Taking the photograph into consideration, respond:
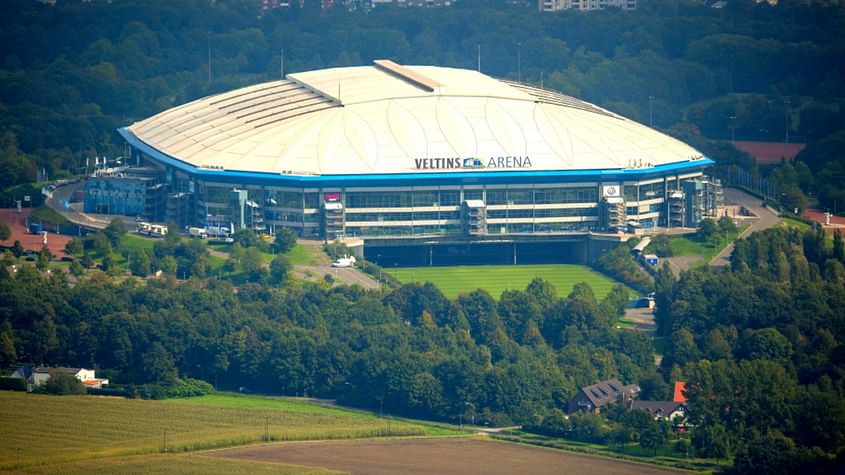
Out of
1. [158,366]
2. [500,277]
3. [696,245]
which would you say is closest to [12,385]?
[158,366]

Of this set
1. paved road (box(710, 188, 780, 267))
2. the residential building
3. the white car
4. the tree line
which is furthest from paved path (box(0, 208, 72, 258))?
the residential building

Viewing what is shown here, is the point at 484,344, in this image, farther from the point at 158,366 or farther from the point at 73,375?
the point at 73,375

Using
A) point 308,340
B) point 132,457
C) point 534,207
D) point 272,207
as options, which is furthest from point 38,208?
point 132,457

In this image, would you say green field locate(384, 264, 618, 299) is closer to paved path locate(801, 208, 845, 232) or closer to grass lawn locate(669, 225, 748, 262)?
grass lawn locate(669, 225, 748, 262)

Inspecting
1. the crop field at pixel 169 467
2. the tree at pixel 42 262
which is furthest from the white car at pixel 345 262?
the crop field at pixel 169 467

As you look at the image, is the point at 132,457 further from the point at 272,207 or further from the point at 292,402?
the point at 272,207
